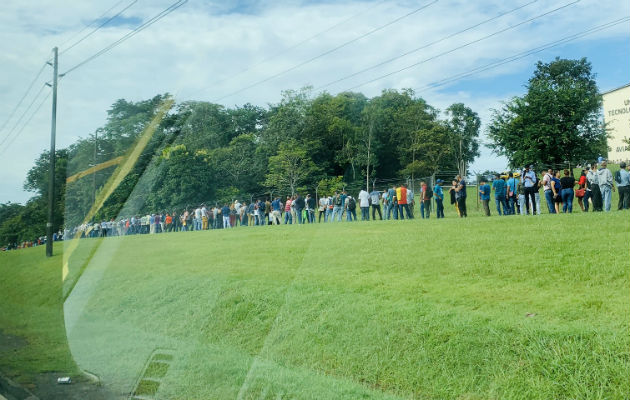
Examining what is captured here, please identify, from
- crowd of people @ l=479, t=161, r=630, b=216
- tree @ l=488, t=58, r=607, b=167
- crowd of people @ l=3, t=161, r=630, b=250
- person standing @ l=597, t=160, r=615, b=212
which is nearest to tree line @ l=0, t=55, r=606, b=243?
tree @ l=488, t=58, r=607, b=167

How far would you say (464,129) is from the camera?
637 centimetres

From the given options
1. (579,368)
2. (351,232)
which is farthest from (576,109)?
(351,232)

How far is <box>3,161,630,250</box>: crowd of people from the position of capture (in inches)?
373

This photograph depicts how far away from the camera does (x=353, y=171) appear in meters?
6.78

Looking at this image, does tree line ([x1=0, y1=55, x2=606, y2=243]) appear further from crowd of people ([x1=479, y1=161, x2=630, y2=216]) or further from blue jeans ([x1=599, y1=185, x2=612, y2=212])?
blue jeans ([x1=599, y1=185, x2=612, y2=212])

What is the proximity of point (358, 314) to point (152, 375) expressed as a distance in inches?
115

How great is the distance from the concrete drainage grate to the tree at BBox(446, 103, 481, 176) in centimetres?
490

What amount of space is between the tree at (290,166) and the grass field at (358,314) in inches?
81.5

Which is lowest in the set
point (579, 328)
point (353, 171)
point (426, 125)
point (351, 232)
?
point (579, 328)

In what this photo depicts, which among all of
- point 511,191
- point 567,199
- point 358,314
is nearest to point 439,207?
point 511,191

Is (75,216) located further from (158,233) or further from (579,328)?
(579,328)

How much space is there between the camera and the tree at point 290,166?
6703 mm

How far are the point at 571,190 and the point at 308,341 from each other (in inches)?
478

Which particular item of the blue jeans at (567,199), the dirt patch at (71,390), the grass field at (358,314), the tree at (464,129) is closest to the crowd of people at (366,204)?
the blue jeans at (567,199)
